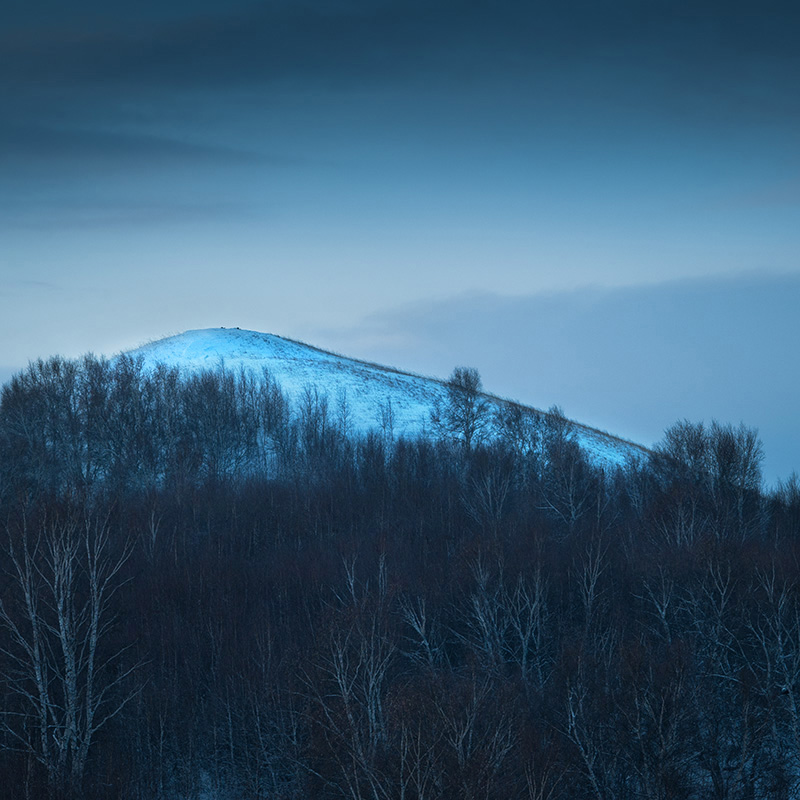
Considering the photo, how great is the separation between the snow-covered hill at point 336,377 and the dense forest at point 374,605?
8.45 feet

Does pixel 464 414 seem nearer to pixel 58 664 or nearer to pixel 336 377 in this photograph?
pixel 336 377

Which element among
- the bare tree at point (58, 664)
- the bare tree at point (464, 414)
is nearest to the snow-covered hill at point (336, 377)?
the bare tree at point (464, 414)

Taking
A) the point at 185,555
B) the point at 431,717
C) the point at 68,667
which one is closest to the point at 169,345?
the point at 185,555

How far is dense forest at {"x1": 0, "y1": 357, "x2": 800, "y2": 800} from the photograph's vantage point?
84.1ft

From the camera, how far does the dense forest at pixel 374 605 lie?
84.1 ft

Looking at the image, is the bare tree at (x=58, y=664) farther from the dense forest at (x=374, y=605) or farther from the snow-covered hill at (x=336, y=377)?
the snow-covered hill at (x=336, y=377)

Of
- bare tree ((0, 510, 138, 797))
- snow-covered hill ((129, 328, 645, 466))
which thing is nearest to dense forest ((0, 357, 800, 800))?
bare tree ((0, 510, 138, 797))

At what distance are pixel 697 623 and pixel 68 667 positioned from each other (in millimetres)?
26645

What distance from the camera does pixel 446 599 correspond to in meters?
42.6

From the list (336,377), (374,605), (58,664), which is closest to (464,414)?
(336,377)

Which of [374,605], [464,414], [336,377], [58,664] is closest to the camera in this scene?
[58,664]

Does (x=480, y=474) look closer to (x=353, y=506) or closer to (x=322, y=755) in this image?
(x=353, y=506)

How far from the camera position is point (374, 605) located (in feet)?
117

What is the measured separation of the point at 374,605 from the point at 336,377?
60.2 m
